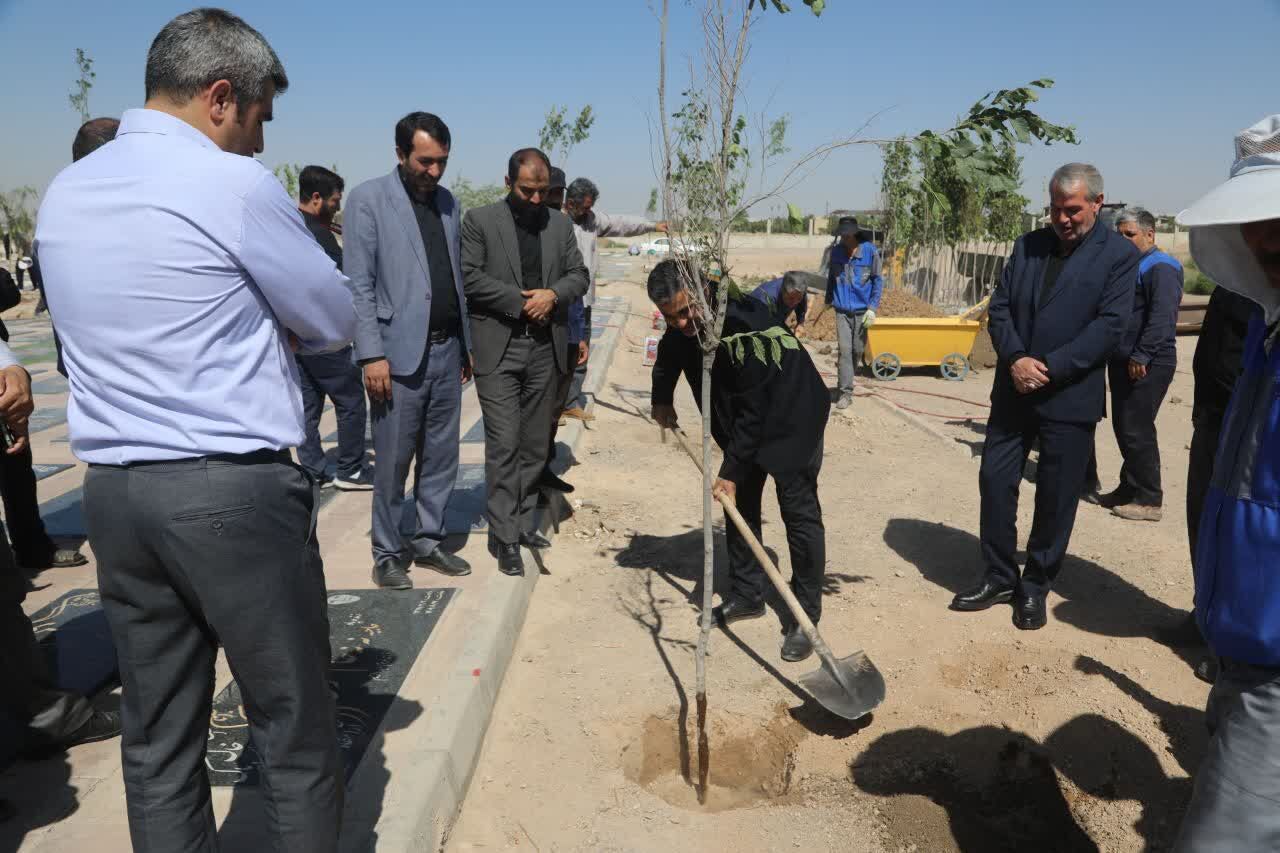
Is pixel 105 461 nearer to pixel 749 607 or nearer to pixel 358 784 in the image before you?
pixel 358 784

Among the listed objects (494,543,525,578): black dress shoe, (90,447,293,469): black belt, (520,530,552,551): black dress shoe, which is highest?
(90,447,293,469): black belt

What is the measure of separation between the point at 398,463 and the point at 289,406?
237 cm

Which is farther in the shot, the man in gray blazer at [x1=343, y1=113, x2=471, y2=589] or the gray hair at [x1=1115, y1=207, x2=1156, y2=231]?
the gray hair at [x1=1115, y1=207, x2=1156, y2=231]

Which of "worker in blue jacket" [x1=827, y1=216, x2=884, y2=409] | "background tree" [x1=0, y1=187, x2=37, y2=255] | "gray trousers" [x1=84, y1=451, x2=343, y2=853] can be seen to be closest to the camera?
"gray trousers" [x1=84, y1=451, x2=343, y2=853]

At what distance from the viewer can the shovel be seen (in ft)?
11.1

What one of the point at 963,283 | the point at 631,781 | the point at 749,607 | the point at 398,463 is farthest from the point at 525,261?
the point at 963,283

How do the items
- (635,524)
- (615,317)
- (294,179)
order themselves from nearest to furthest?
(635,524), (615,317), (294,179)

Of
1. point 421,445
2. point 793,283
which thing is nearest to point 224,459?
point 421,445

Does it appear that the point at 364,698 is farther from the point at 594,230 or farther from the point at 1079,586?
the point at 594,230

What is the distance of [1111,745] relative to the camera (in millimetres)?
3314

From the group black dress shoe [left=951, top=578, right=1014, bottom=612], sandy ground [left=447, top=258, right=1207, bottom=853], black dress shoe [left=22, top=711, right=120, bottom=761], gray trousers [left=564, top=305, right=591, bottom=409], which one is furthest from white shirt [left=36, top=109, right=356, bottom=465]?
gray trousers [left=564, top=305, right=591, bottom=409]

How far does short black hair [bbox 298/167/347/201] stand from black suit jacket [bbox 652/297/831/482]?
3280 mm

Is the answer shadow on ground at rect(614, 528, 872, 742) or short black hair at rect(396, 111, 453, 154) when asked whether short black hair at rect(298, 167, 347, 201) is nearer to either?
short black hair at rect(396, 111, 453, 154)

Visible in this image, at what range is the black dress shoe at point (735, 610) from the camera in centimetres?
429
